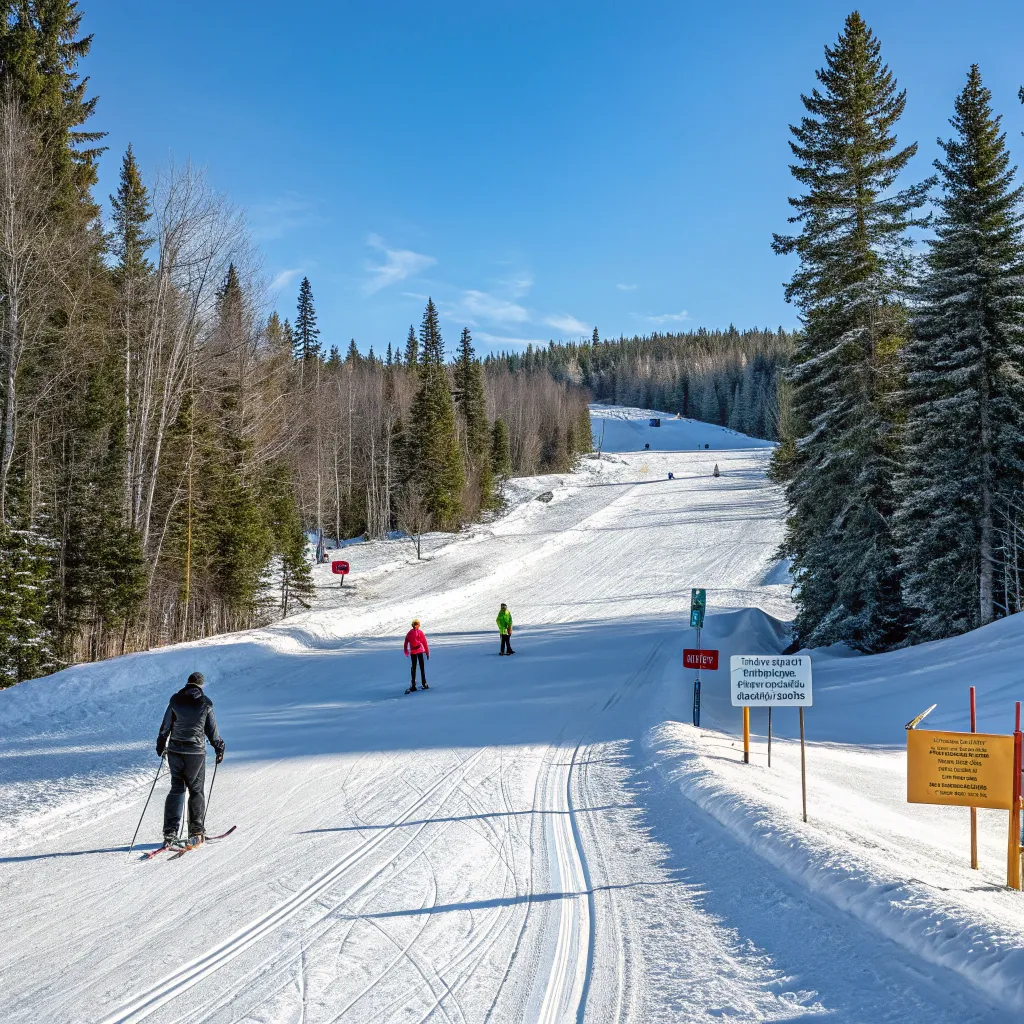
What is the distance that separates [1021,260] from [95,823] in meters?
23.1

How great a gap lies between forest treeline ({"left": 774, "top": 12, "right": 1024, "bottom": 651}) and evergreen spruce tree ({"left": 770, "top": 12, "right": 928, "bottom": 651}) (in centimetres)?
5

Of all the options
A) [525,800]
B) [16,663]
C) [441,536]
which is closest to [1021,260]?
[525,800]

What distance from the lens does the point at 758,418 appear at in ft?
435

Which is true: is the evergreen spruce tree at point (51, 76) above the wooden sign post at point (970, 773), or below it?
above

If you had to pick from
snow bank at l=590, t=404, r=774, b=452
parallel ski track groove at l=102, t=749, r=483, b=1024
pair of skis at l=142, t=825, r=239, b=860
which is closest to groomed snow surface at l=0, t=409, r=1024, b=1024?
parallel ski track groove at l=102, t=749, r=483, b=1024

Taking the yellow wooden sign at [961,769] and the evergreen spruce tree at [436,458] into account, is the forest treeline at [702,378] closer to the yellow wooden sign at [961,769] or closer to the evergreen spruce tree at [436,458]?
the evergreen spruce tree at [436,458]

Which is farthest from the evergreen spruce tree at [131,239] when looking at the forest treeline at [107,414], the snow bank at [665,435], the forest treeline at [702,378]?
the forest treeline at [702,378]

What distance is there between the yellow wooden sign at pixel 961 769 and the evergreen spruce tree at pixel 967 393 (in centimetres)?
1350

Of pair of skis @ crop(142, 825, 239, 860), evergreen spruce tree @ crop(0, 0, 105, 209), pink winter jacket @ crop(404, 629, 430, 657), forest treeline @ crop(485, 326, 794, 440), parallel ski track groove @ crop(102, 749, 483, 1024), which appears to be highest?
forest treeline @ crop(485, 326, 794, 440)

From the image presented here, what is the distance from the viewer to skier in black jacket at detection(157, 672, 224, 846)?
24.0ft

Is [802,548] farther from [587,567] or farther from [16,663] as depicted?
[16,663]

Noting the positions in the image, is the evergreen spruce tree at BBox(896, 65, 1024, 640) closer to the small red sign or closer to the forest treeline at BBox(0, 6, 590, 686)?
the small red sign

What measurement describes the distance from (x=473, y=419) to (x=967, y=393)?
49209mm

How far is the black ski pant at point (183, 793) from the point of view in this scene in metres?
7.27
